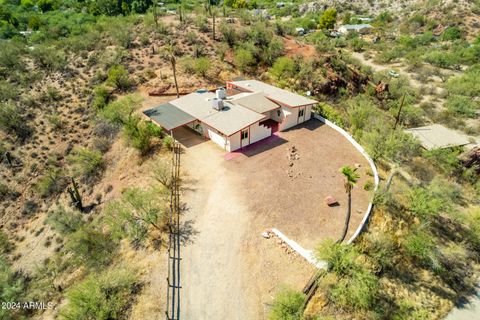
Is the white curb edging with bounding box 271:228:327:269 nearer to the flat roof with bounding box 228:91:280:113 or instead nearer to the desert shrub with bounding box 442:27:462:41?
the flat roof with bounding box 228:91:280:113

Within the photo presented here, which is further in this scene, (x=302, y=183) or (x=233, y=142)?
(x=233, y=142)

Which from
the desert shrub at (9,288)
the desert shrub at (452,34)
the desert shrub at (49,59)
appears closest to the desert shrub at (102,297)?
the desert shrub at (9,288)

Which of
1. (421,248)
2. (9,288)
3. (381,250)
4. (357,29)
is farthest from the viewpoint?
(357,29)

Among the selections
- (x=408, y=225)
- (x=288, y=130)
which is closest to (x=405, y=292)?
(x=408, y=225)

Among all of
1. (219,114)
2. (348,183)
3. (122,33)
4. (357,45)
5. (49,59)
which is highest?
(122,33)

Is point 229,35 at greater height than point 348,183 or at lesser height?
greater

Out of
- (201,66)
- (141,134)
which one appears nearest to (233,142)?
(141,134)

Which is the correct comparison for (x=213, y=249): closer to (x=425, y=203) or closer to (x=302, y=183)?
(x=302, y=183)

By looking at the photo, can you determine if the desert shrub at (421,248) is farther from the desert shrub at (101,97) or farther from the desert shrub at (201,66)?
the desert shrub at (101,97)

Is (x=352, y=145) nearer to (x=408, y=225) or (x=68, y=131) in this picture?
(x=408, y=225)
